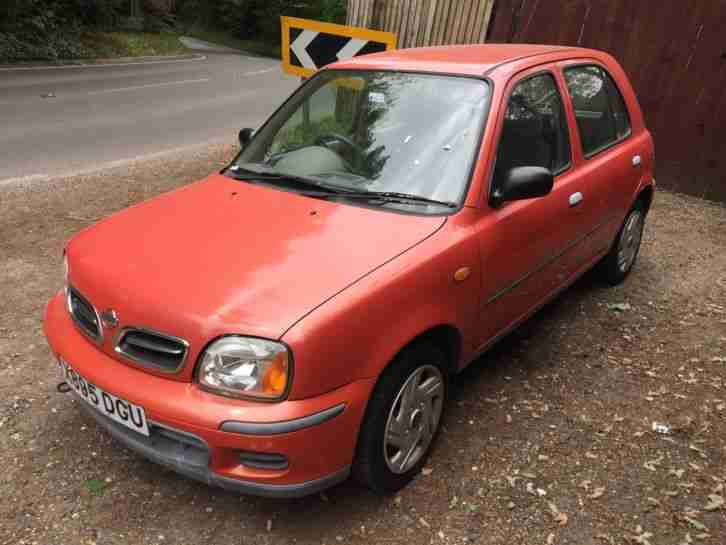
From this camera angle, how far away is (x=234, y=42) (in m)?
35.3

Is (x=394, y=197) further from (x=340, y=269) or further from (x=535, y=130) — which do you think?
(x=535, y=130)

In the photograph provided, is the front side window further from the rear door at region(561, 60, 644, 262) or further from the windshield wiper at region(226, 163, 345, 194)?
the windshield wiper at region(226, 163, 345, 194)

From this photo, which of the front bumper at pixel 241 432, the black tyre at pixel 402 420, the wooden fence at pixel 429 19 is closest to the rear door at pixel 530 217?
the black tyre at pixel 402 420

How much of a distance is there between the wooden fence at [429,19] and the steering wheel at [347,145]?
5.49m

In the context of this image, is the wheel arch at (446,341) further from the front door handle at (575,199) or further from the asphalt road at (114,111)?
the asphalt road at (114,111)

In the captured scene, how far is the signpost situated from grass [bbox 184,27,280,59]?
2644 centimetres

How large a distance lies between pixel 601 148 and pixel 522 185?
1.52m

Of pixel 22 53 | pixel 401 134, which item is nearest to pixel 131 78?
pixel 22 53

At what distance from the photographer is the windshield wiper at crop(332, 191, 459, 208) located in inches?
116

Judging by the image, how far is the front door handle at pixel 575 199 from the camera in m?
3.69

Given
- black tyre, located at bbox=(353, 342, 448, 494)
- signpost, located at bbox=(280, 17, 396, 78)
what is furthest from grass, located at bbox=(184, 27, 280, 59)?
black tyre, located at bbox=(353, 342, 448, 494)

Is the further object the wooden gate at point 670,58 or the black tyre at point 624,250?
the wooden gate at point 670,58

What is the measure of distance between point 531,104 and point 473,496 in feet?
6.82

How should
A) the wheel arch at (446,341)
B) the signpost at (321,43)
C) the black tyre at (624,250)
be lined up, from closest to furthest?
1. the wheel arch at (446,341)
2. the black tyre at (624,250)
3. the signpost at (321,43)
